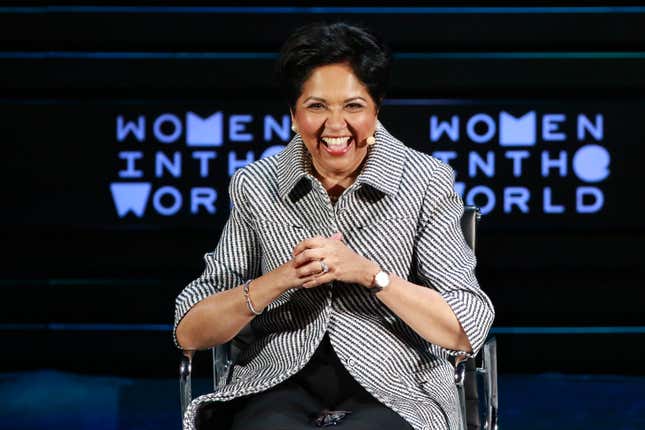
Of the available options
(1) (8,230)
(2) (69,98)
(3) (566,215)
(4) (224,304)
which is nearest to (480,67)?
(3) (566,215)

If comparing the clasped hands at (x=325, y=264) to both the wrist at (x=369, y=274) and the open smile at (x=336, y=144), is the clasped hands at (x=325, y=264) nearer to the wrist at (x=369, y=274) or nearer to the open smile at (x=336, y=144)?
the wrist at (x=369, y=274)

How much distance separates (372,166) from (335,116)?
5.9 inches

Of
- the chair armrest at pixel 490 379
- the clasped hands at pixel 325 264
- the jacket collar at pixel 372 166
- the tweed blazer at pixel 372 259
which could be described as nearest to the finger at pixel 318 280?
the clasped hands at pixel 325 264

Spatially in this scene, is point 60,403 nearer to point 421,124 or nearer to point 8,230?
point 8,230

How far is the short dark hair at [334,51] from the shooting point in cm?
236

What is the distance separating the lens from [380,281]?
7.41ft

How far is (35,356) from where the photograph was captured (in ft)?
17.6

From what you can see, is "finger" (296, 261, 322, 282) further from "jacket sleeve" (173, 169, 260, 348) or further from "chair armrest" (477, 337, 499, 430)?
"chair armrest" (477, 337, 499, 430)

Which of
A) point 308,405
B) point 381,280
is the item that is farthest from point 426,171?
point 308,405

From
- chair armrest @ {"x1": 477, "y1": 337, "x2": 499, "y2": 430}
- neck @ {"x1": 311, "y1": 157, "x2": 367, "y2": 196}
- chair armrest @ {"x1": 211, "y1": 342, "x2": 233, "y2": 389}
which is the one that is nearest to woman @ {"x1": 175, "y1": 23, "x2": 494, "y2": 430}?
neck @ {"x1": 311, "y1": 157, "x2": 367, "y2": 196}

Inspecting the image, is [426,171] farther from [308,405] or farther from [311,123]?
[308,405]

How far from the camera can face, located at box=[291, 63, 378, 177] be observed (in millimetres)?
Answer: 2373

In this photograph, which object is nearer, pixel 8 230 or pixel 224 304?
pixel 224 304

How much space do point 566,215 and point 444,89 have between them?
822mm
